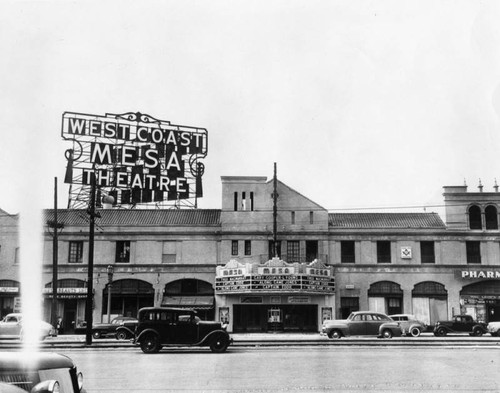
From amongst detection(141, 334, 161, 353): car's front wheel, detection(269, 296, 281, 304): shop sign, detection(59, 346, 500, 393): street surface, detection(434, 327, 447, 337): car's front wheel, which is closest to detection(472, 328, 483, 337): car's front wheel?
detection(434, 327, 447, 337): car's front wheel

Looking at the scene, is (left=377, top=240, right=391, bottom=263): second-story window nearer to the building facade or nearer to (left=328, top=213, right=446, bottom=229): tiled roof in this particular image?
the building facade

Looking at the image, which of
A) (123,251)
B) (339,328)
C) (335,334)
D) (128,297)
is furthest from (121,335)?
Answer: (123,251)

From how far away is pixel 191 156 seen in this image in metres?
49.8

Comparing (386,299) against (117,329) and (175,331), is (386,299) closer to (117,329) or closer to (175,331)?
(117,329)

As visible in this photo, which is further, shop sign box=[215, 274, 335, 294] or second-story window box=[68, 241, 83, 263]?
second-story window box=[68, 241, 83, 263]

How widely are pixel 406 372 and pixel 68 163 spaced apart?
37002 millimetres

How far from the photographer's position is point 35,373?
6461 mm

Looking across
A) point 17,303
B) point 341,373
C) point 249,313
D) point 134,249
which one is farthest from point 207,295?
point 341,373

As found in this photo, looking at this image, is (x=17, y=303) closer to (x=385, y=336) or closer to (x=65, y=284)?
(x=65, y=284)

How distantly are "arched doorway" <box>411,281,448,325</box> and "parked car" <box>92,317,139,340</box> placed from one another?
75.5ft

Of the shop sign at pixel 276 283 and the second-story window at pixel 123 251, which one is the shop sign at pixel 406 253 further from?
the second-story window at pixel 123 251

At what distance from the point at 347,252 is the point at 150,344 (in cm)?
2620

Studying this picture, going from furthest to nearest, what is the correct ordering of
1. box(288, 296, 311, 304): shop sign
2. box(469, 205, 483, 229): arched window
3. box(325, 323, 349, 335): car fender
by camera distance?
box(469, 205, 483, 229): arched window < box(288, 296, 311, 304): shop sign < box(325, 323, 349, 335): car fender

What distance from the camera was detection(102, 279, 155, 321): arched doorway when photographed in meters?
44.6
